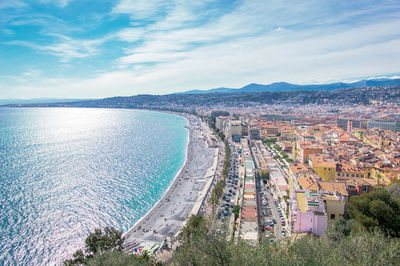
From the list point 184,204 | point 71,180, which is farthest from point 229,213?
point 71,180

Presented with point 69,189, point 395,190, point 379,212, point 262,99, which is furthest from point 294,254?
point 262,99

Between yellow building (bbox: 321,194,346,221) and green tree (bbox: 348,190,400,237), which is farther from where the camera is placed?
yellow building (bbox: 321,194,346,221)

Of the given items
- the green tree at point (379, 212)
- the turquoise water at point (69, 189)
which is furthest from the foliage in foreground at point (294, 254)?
the turquoise water at point (69, 189)

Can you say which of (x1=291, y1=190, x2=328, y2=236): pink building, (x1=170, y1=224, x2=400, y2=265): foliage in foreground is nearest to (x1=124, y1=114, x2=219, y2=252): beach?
(x1=291, y1=190, x2=328, y2=236): pink building

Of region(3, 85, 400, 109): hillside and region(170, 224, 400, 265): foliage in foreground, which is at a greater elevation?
region(3, 85, 400, 109): hillside

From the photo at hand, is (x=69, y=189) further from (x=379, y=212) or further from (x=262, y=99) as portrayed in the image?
(x=262, y=99)

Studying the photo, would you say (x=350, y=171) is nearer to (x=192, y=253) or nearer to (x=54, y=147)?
(x=192, y=253)

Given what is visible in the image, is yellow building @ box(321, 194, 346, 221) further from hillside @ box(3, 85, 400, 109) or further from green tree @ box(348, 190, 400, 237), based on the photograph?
hillside @ box(3, 85, 400, 109)
